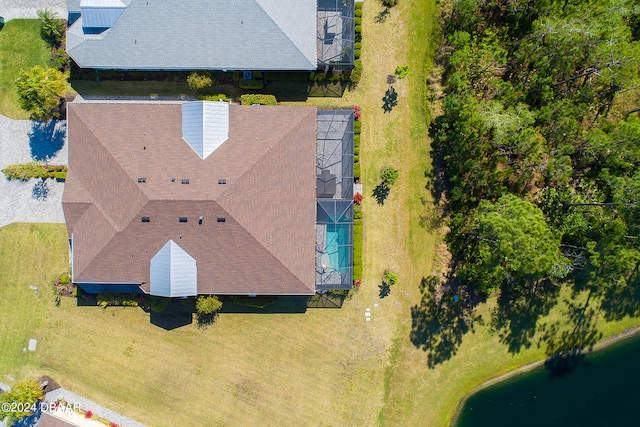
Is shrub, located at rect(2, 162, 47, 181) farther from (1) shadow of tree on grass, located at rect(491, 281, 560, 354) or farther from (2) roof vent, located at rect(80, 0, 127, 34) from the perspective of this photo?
(1) shadow of tree on grass, located at rect(491, 281, 560, 354)

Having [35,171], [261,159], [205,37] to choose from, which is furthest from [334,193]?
[35,171]

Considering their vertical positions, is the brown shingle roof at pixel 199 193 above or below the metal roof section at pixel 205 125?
below

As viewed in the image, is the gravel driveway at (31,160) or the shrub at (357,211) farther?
the gravel driveway at (31,160)

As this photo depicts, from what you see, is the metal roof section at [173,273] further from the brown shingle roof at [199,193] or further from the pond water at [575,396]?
the pond water at [575,396]

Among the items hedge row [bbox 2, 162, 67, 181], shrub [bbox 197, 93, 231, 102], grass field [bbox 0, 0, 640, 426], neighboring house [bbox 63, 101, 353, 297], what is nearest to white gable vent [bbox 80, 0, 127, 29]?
neighboring house [bbox 63, 101, 353, 297]

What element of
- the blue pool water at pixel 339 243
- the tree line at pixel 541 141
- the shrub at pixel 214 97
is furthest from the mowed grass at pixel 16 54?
the tree line at pixel 541 141

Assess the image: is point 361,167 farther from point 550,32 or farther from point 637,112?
point 637,112
